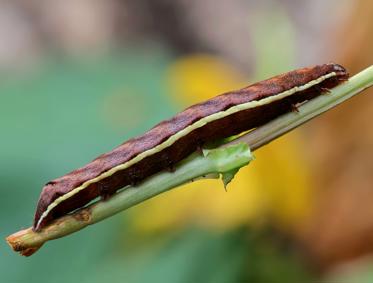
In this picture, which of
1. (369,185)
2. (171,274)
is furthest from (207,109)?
(369,185)

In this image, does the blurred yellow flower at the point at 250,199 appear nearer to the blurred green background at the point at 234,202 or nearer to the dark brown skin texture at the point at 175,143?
the blurred green background at the point at 234,202

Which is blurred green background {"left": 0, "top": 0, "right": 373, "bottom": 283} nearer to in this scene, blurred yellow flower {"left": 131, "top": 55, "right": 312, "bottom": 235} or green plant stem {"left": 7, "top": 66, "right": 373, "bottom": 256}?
blurred yellow flower {"left": 131, "top": 55, "right": 312, "bottom": 235}

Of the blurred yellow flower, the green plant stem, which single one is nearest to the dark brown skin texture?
the green plant stem

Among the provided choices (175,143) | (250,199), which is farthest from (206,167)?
(250,199)

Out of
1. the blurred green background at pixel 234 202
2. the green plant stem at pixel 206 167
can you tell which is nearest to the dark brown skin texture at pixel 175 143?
the green plant stem at pixel 206 167

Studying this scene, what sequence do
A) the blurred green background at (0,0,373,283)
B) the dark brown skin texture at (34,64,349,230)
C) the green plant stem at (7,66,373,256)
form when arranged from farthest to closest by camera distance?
1. the blurred green background at (0,0,373,283)
2. the dark brown skin texture at (34,64,349,230)
3. the green plant stem at (7,66,373,256)

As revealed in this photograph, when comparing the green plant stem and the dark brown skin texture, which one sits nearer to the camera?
the green plant stem

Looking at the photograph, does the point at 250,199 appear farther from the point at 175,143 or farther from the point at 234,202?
the point at 175,143
